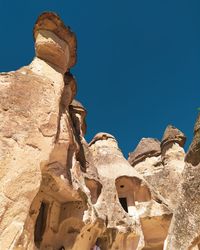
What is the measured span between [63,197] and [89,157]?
2.73 meters

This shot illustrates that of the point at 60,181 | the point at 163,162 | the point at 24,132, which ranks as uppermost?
the point at 163,162

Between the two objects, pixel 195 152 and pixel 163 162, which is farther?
pixel 163 162

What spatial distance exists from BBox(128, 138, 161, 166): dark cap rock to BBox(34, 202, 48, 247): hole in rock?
12050mm

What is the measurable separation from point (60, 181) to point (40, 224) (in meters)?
1.49

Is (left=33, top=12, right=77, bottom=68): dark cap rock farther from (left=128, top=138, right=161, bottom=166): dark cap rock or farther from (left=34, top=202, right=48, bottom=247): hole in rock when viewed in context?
(left=128, top=138, right=161, bottom=166): dark cap rock

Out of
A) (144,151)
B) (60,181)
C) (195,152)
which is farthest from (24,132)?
(144,151)

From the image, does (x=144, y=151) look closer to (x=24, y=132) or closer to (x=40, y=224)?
(x=40, y=224)

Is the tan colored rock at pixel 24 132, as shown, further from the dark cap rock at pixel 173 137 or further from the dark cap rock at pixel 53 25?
the dark cap rock at pixel 173 137

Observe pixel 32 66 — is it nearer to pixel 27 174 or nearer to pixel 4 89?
pixel 4 89

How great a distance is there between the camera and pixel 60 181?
7.99m

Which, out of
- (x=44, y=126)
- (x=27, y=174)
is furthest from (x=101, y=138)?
(x=27, y=174)

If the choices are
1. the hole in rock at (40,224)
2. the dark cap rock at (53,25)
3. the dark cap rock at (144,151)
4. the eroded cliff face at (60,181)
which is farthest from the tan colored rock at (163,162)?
the dark cap rock at (53,25)

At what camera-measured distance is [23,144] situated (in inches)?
262

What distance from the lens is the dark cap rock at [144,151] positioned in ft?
66.5
